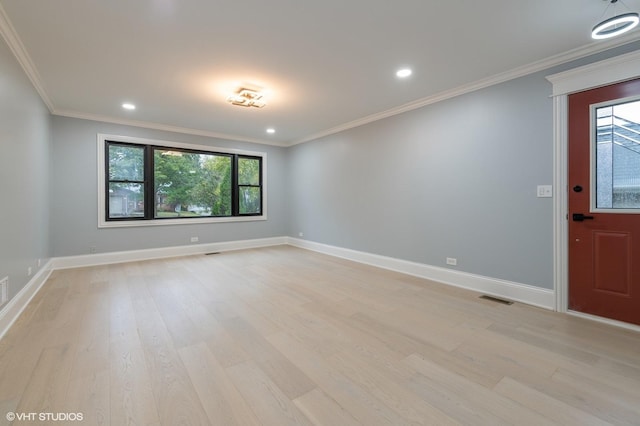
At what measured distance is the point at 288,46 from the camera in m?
2.60

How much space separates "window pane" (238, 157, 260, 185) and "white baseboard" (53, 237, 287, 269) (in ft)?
4.68

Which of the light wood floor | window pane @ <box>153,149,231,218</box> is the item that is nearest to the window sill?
window pane @ <box>153,149,231,218</box>

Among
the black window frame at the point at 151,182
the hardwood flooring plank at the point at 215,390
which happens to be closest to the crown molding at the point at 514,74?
the black window frame at the point at 151,182

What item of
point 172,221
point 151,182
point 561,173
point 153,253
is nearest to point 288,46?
point 561,173

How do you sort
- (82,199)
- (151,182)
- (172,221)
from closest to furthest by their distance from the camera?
(82,199) → (151,182) → (172,221)

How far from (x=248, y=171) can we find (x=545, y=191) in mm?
5548

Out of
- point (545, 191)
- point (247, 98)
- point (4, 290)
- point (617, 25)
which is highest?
point (247, 98)

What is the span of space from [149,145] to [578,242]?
21.5ft

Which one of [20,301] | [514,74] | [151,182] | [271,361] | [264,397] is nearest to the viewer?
[264,397]

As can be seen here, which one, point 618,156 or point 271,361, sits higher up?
point 618,156

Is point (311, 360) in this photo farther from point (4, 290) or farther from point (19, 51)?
point (19, 51)

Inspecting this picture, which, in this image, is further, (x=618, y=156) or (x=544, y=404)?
(x=618, y=156)

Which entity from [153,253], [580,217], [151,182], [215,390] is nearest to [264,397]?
[215,390]

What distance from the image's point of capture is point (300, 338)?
2.24 metres
